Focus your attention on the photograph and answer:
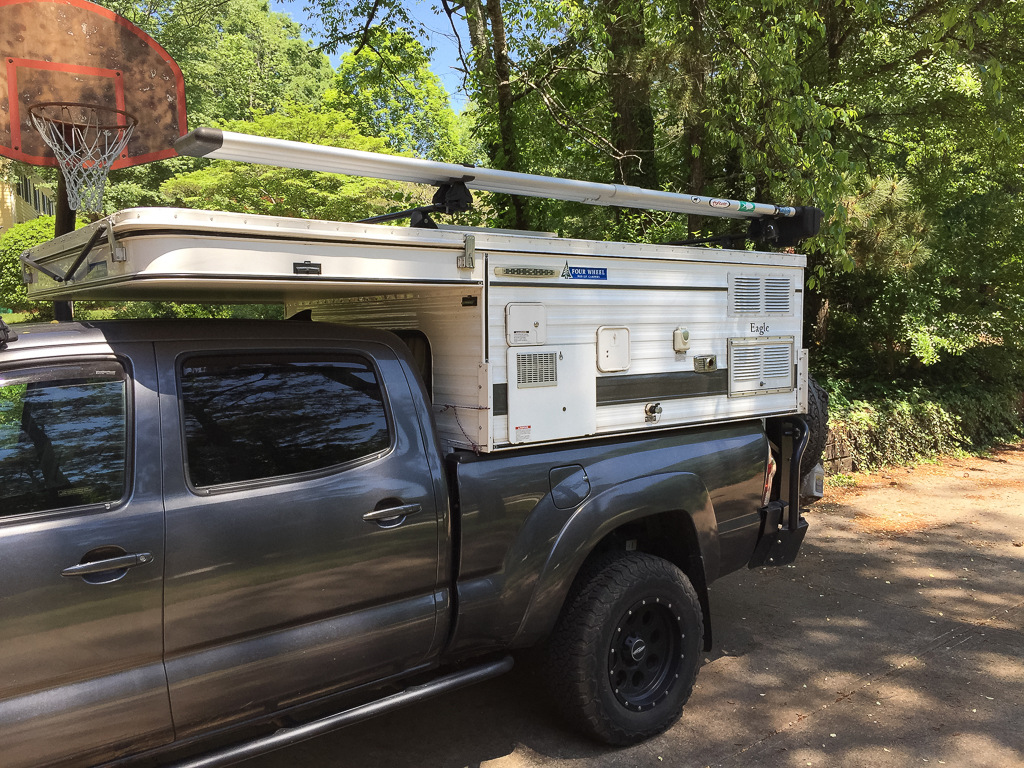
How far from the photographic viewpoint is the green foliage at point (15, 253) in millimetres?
16698

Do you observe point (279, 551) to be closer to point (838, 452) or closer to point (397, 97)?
point (838, 452)

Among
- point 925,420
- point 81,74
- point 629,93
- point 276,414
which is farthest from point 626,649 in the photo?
point 629,93

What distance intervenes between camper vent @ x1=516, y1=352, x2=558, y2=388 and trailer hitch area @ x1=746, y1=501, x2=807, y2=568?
1.71 m

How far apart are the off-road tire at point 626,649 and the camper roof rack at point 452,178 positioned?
1782mm

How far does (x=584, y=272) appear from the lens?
358cm

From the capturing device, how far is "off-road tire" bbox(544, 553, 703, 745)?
3.46m

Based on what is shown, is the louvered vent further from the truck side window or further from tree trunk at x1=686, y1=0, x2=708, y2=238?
tree trunk at x1=686, y1=0, x2=708, y2=238

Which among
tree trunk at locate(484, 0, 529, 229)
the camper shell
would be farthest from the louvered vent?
tree trunk at locate(484, 0, 529, 229)

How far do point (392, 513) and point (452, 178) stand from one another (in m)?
1.48

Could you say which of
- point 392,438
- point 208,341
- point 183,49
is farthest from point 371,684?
point 183,49

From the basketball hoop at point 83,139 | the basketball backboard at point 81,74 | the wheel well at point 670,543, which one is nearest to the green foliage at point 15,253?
the basketball backboard at point 81,74

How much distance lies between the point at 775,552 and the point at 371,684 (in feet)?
8.59

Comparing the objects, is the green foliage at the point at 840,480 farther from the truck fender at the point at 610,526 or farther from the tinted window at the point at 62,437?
the tinted window at the point at 62,437

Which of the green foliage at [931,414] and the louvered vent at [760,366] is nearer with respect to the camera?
the louvered vent at [760,366]
